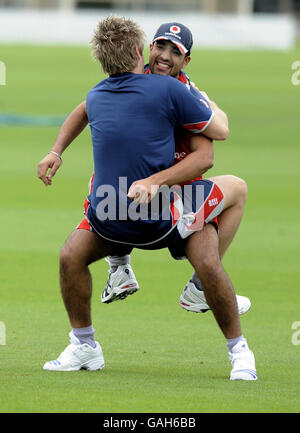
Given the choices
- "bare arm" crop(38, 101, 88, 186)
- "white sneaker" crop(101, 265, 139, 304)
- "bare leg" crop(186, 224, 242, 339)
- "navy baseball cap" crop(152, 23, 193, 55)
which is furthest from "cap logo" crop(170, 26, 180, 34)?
"white sneaker" crop(101, 265, 139, 304)

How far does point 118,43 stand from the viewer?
6.57m

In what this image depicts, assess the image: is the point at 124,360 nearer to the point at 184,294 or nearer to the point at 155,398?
the point at 184,294

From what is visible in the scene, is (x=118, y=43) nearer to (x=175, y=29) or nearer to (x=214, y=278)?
(x=175, y=29)

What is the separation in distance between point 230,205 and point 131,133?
3.22 ft

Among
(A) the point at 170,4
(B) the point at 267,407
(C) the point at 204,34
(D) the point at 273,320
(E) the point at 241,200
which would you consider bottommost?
(B) the point at 267,407

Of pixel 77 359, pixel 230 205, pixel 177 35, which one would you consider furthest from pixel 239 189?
pixel 77 359

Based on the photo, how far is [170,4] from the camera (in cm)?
7681

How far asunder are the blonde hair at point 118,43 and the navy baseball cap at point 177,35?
262 millimetres

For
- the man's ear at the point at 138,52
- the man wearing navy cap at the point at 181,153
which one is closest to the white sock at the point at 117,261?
the man wearing navy cap at the point at 181,153

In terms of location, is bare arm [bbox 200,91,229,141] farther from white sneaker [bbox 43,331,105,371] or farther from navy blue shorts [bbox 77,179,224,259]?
white sneaker [bbox 43,331,105,371]

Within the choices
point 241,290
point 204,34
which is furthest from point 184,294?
point 204,34

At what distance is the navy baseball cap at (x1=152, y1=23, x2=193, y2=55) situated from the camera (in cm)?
688

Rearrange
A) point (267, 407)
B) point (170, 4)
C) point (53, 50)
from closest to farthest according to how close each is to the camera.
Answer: point (267, 407) → point (53, 50) → point (170, 4)

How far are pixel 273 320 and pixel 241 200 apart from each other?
6.48 ft
